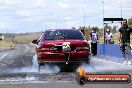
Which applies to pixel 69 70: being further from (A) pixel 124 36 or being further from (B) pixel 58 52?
(A) pixel 124 36

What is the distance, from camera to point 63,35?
14.1m

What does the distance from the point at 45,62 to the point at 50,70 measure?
19.2 inches

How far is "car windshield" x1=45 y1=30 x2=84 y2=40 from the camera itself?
14043mm

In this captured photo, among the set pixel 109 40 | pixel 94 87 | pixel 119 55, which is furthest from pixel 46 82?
pixel 109 40

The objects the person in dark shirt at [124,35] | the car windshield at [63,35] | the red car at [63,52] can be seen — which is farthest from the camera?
the person in dark shirt at [124,35]

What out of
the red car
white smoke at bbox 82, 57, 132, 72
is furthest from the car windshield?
white smoke at bbox 82, 57, 132, 72

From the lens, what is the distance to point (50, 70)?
13.7m

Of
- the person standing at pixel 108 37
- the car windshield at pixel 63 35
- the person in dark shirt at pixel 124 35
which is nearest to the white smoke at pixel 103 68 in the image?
the car windshield at pixel 63 35

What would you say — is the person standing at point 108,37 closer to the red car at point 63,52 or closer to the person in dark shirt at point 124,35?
the person in dark shirt at point 124,35

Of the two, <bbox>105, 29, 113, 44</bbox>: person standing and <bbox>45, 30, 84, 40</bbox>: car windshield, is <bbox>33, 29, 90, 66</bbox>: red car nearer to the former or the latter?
<bbox>45, 30, 84, 40</bbox>: car windshield

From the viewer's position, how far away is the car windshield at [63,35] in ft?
46.1

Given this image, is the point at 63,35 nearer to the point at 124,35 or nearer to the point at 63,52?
the point at 63,52

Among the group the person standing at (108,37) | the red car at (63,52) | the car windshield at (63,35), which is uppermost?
the car windshield at (63,35)

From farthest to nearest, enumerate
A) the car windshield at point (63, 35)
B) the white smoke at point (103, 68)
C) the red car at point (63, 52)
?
the car windshield at point (63, 35) < the white smoke at point (103, 68) < the red car at point (63, 52)
